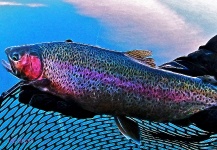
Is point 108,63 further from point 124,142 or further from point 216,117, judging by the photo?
point 124,142

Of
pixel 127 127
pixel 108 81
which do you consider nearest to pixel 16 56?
pixel 108 81

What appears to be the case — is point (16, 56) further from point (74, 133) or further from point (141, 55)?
point (74, 133)

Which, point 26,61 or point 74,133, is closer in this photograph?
point 26,61

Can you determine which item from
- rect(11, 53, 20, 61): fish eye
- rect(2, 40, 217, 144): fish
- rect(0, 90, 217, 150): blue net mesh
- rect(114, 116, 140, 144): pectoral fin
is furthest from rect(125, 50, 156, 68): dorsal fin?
rect(0, 90, 217, 150): blue net mesh

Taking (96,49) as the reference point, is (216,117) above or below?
below

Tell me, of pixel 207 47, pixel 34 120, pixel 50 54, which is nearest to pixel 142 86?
pixel 50 54

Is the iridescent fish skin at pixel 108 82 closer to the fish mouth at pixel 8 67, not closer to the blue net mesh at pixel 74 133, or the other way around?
the fish mouth at pixel 8 67
